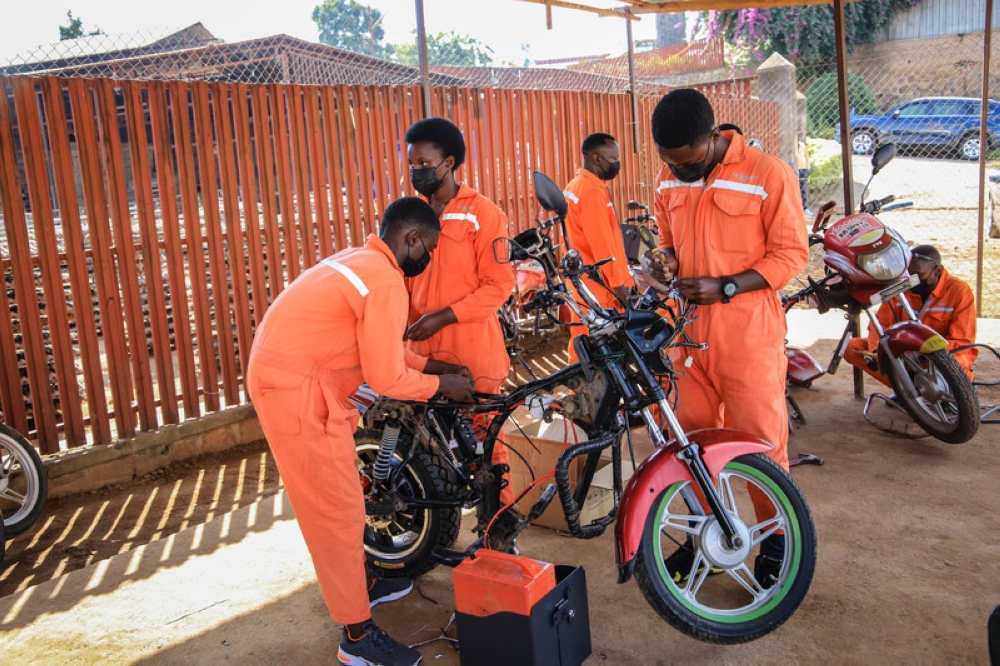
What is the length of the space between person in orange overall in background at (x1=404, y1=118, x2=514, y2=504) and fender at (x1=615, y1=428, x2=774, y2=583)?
3.13 feet

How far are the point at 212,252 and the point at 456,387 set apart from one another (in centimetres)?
327

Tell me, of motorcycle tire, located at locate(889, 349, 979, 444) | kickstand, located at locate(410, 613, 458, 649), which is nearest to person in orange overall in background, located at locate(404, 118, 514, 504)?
kickstand, located at locate(410, 613, 458, 649)

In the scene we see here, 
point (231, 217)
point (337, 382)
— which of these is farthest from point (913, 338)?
point (231, 217)

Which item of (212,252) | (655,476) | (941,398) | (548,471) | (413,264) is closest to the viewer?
(655,476)

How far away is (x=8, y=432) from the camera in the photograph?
491 centimetres

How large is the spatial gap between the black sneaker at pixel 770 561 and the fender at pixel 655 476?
1.55ft

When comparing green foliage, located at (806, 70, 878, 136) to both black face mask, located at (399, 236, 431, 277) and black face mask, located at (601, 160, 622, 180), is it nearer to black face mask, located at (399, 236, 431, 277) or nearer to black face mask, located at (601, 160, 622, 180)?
black face mask, located at (601, 160, 622, 180)

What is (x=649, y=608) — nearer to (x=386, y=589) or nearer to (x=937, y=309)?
(x=386, y=589)

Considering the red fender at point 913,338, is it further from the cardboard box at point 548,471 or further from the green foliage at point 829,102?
the green foliage at point 829,102

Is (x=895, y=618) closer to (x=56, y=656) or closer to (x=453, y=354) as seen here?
(x=453, y=354)

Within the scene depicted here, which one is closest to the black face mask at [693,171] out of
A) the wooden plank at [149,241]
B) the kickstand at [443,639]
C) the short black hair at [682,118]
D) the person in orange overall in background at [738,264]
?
the person in orange overall in background at [738,264]

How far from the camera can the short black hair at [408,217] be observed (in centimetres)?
326

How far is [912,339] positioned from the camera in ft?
16.6

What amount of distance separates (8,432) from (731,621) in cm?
409
